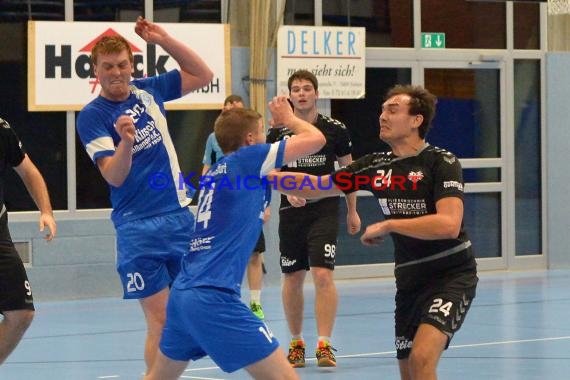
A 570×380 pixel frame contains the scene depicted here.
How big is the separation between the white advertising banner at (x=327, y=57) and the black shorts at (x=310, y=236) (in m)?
5.02

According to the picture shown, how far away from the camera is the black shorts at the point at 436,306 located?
5.68 m

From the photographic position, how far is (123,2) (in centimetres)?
1277

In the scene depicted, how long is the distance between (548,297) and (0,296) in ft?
23.5

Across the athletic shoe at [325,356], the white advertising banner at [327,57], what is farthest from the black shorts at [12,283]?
the white advertising banner at [327,57]

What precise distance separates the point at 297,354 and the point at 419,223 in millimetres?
3022

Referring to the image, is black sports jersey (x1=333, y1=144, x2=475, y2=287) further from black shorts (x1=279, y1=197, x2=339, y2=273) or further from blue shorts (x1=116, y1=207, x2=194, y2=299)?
black shorts (x1=279, y1=197, x2=339, y2=273)

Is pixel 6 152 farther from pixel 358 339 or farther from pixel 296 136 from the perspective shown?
pixel 358 339

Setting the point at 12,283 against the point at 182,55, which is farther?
the point at 12,283

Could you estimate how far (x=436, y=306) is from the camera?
571 cm

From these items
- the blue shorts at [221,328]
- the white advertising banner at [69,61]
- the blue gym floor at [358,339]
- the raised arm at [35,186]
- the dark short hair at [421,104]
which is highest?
the white advertising banner at [69,61]

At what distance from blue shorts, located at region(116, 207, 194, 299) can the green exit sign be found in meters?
8.99

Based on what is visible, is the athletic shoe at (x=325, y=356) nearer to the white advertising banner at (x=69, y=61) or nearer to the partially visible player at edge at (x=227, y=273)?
the partially visible player at edge at (x=227, y=273)

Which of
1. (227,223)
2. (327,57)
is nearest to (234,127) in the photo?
(227,223)

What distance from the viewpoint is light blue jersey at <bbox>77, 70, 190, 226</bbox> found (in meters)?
5.98
